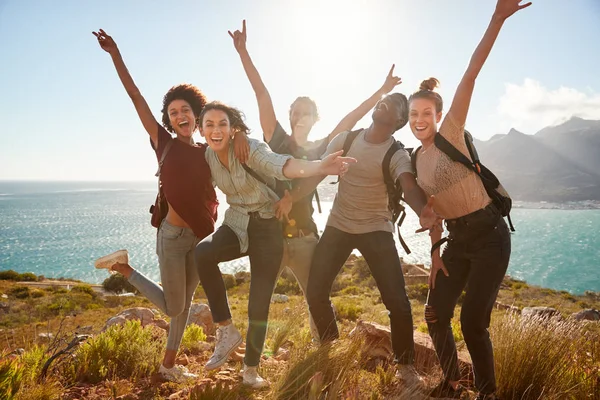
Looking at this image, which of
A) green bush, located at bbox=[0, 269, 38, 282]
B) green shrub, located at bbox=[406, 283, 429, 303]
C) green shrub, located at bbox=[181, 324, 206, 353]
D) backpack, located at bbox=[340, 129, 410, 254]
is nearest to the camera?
backpack, located at bbox=[340, 129, 410, 254]

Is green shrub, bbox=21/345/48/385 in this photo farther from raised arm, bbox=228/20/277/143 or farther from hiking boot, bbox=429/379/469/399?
hiking boot, bbox=429/379/469/399

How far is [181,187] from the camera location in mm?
3379

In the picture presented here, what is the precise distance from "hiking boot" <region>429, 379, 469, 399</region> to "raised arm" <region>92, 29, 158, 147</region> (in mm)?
3499

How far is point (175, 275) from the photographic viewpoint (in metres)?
3.48

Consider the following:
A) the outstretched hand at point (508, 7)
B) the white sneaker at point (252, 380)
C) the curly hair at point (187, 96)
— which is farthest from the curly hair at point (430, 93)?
the white sneaker at point (252, 380)

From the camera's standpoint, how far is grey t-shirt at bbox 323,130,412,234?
3461 mm

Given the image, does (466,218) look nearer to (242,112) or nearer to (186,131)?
(242,112)

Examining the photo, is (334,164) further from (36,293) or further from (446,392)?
(36,293)

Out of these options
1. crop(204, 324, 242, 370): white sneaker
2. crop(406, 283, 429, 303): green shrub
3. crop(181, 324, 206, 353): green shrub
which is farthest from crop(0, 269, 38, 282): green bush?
crop(204, 324, 242, 370): white sneaker

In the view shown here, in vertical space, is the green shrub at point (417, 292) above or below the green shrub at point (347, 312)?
below

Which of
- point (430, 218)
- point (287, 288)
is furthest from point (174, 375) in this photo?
point (287, 288)

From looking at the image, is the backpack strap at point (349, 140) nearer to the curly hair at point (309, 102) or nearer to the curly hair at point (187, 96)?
the curly hair at point (309, 102)

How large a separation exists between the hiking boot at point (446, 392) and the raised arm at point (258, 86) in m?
2.90

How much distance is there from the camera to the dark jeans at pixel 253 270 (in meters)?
3.06
